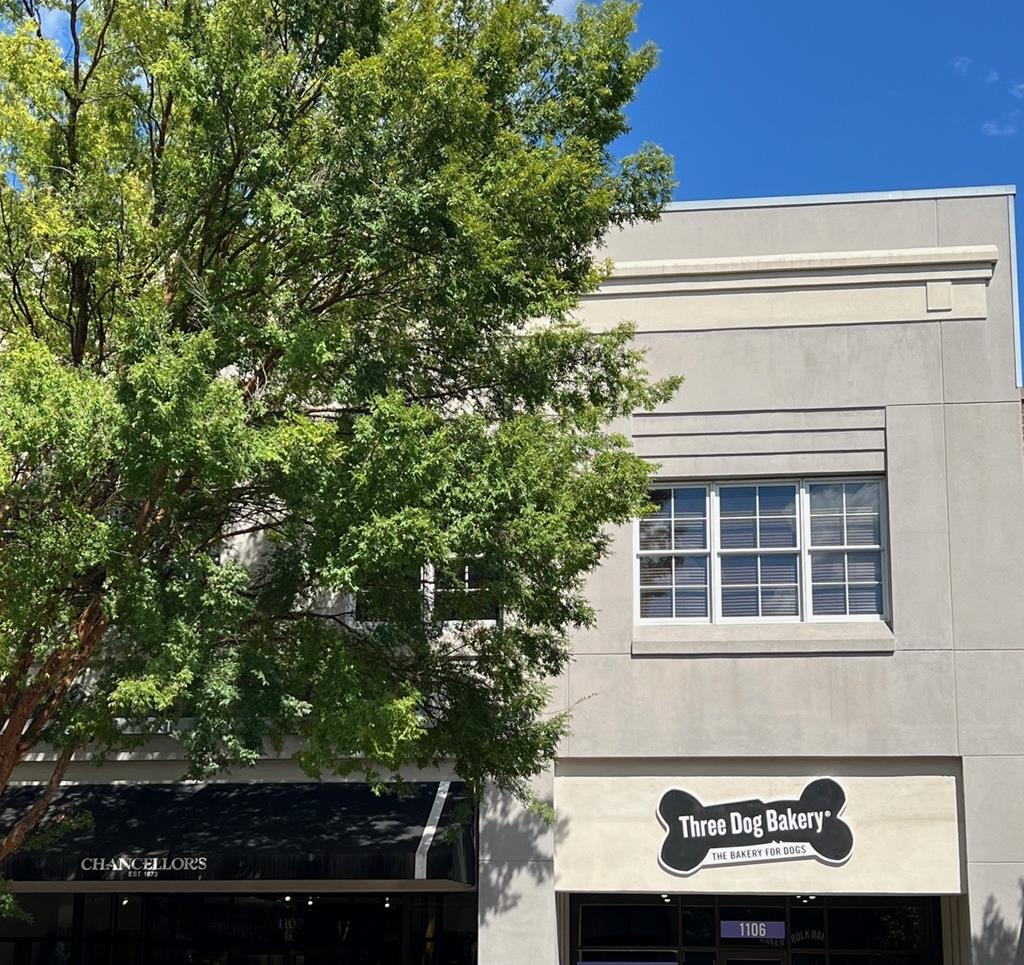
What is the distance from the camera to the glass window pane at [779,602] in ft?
54.9

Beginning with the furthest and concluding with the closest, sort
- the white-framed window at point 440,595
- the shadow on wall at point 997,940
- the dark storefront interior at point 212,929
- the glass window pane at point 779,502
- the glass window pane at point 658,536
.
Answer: the dark storefront interior at point 212,929, the glass window pane at point 658,536, the glass window pane at point 779,502, the shadow on wall at point 997,940, the white-framed window at point 440,595

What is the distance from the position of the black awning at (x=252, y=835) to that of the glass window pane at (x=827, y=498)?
5.67 metres

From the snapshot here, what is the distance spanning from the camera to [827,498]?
17.0 m

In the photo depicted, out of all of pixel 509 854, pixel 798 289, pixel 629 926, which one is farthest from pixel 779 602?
pixel 629 926

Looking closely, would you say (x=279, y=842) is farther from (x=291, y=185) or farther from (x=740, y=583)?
(x=291, y=185)

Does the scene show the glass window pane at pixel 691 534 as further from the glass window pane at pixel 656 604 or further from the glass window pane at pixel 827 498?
the glass window pane at pixel 827 498

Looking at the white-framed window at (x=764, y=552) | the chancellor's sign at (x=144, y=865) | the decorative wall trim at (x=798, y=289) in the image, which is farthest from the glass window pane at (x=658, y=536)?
the chancellor's sign at (x=144, y=865)

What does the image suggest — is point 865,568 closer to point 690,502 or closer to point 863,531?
point 863,531

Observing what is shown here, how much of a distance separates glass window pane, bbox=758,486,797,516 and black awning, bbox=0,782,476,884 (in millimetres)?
5175

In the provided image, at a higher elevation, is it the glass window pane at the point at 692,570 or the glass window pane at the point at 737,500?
the glass window pane at the point at 737,500

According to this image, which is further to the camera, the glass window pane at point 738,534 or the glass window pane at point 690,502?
the glass window pane at point 690,502

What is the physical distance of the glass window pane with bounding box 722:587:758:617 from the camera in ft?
55.1

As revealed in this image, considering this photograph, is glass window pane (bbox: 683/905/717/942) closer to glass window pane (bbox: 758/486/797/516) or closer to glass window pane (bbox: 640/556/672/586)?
glass window pane (bbox: 640/556/672/586)

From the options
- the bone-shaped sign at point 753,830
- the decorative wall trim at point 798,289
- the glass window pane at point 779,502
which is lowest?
the bone-shaped sign at point 753,830
